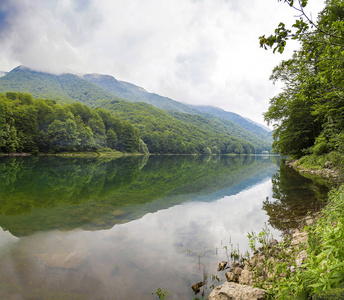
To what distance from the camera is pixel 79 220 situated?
32.6 ft

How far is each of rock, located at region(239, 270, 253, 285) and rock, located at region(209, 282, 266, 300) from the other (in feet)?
2.79

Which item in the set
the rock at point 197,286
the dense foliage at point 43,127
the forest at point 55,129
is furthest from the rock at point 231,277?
the forest at point 55,129

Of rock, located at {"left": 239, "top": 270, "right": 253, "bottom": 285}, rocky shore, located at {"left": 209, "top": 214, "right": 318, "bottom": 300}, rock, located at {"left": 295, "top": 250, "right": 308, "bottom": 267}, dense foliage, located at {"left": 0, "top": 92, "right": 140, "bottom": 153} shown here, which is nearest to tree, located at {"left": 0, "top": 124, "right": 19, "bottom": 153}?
dense foliage, located at {"left": 0, "top": 92, "right": 140, "bottom": 153}

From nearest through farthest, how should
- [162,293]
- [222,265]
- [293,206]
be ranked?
[162,293], [222,265], [293,206]

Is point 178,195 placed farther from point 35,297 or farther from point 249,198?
point 35,297

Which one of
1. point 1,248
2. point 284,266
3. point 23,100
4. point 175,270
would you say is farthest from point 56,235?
point 23,100

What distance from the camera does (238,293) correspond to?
3992 millimetres

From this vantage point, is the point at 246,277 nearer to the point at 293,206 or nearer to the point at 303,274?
the point at 303,274

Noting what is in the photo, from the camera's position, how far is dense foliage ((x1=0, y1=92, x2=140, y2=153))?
62.2 m

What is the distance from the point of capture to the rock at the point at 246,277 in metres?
5.03

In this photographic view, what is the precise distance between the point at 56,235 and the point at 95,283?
3.81 metres

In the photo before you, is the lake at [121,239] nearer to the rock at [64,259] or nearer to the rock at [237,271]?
the rock at [64,259]

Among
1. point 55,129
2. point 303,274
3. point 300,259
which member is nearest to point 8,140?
point 55,129

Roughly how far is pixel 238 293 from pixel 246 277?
1.44 m
